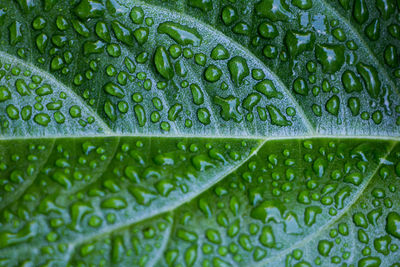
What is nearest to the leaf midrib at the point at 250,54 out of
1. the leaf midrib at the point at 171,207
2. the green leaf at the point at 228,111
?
the green leaf at the point at 228,111

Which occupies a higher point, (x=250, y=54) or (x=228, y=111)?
(x=250, y=54)

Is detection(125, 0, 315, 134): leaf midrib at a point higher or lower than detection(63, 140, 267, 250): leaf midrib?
higher

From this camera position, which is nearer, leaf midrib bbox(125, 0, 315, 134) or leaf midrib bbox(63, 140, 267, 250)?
leaf midrib bbox(63, 140, 267, 250)

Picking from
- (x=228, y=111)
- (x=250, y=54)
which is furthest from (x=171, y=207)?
(x=250, y=54)

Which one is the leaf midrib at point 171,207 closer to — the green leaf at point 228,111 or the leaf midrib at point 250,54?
the green leaf at point 228,111

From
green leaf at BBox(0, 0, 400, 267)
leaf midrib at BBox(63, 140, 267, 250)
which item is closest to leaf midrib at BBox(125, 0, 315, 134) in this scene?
green leaf at BBox(0, 0, 400, 267)

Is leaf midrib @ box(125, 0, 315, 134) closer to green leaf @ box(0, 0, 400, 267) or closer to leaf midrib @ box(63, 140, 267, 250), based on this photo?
green leaf @ box(0, 0, 400, 267)

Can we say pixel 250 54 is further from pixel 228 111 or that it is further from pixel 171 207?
pixel 171 207

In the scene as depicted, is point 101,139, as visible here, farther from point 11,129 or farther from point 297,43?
point 297,43
